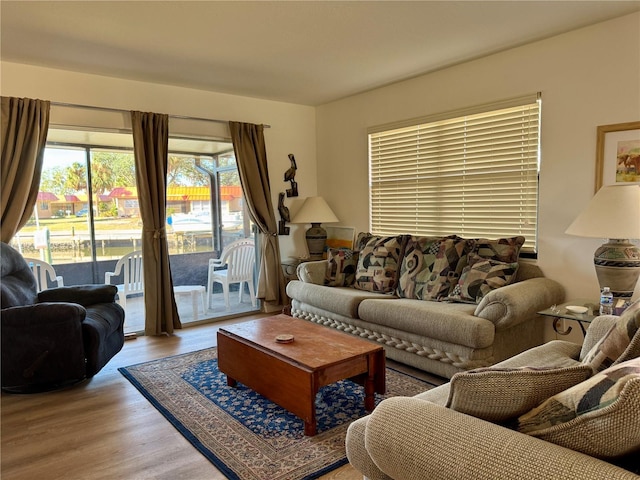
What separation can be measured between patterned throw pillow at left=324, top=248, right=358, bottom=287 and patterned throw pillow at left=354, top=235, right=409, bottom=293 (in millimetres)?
128

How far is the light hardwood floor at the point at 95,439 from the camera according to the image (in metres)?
2.06

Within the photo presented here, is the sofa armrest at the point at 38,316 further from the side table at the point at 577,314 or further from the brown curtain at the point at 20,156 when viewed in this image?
the side table at the point at 577,314

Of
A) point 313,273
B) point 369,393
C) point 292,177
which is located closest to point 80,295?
point 313,273

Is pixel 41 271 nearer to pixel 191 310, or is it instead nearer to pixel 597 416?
pixel 191 310

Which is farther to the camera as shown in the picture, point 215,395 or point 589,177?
point 589,177

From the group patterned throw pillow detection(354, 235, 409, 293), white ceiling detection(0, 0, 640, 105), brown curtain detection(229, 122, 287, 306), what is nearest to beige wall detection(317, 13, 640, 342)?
white ceiling detection(0, 0, 640, 105)

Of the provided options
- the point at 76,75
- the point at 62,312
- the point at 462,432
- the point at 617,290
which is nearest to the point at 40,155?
the point at 76,75

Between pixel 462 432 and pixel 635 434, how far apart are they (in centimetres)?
38

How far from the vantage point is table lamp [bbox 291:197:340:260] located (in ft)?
15.8

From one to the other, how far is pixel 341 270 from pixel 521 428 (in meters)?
3.09

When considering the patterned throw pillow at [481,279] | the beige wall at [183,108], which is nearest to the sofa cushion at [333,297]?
the patterned throw pillow at [481,279]

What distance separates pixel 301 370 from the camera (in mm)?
2338

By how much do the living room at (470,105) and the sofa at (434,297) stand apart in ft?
1.35

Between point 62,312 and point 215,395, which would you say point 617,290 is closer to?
point 215,395
